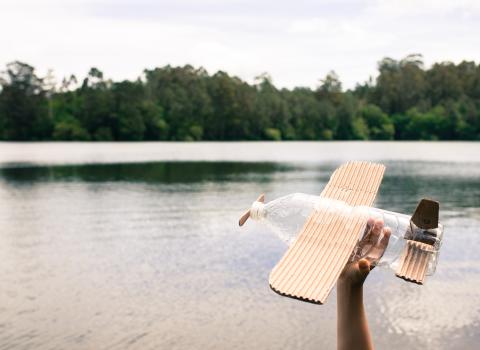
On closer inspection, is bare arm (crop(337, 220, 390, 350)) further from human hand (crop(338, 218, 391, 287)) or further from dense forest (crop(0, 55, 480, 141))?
dense forest (crop(0, 55, 480, 141))

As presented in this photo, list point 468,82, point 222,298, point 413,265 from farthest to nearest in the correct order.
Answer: point 468,82, point 222,298, point 413,265

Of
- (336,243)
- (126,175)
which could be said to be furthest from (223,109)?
(336,243)

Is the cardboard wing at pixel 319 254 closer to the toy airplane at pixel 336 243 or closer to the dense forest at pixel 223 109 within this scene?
the toy airplane at pixel 336 243

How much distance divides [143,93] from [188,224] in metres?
112

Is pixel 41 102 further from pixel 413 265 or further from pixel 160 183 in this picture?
pixel 413 265

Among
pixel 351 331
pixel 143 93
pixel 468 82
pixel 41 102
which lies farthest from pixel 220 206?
pixel 468 82

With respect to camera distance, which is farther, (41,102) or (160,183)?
(41,102)

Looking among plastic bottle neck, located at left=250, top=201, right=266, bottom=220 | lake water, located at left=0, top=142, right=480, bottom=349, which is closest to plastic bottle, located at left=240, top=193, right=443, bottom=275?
plastic bottle neck, located at left=250, top=201, right=266, bottom=220

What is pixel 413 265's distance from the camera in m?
2.62

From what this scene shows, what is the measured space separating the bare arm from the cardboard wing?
0.14 metres

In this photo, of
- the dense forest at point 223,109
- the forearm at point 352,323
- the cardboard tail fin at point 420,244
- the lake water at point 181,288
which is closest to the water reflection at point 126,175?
the lake water at point 181,288

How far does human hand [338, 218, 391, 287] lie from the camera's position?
263 cm

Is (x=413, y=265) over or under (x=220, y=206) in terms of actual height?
over

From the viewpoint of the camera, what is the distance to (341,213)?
2.58 m
